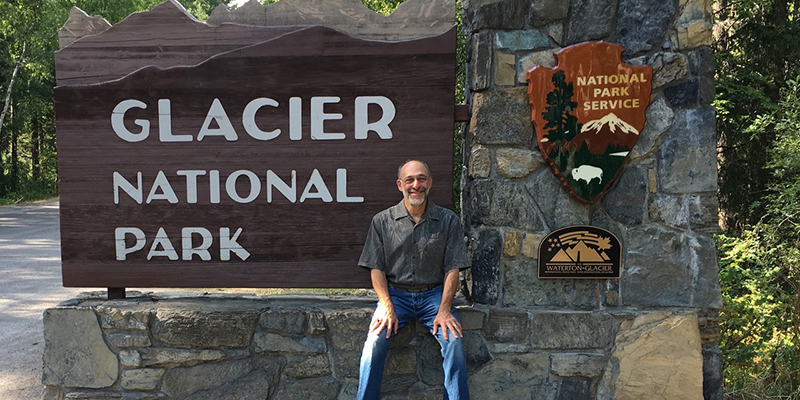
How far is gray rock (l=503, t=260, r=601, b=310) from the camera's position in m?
2.59

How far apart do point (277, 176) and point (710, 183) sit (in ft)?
7.14

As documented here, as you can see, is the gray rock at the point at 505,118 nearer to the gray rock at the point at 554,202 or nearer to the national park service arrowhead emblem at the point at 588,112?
the national park service arrowhead emblem at the point at 588,112

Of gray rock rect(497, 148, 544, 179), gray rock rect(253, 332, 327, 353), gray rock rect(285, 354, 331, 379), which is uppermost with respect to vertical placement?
gray rock rect(497, 148, 544, 179)

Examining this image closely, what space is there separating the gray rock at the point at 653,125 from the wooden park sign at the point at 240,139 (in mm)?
944

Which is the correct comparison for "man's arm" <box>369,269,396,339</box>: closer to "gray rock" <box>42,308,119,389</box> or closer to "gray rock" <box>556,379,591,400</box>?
"gray rock" <box>556,379,591,400</box>

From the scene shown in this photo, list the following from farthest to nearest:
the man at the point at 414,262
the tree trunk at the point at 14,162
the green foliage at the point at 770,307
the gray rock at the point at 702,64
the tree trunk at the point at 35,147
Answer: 1. the tree trunk at the point at 35,147
2. the tree trunk at the point at 14,162
3. the green foliage at the point at 770,307
4. the gray rock at the point at 702,64
5. the man at the point at 414,262

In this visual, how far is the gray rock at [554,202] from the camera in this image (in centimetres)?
255

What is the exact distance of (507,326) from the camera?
2.58 metres

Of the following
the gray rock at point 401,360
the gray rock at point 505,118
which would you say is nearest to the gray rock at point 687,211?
the gray rock at point 505,118

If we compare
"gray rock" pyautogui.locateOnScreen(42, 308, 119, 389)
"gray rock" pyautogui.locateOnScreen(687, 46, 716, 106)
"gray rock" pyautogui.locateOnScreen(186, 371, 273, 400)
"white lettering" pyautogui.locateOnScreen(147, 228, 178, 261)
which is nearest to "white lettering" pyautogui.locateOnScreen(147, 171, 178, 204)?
"white lettering" pyautogui.locateOnScreen(147, 228, 178, 261)

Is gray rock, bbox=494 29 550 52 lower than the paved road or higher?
higher

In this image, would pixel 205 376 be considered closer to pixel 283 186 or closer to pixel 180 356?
pixel 180 356

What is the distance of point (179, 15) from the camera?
2629 mm

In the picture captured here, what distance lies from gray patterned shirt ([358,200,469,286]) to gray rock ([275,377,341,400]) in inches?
27.0
